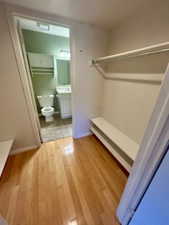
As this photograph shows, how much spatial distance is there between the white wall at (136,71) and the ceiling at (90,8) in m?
0.13

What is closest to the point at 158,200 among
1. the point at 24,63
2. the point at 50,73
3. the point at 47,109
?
the point at 24,63

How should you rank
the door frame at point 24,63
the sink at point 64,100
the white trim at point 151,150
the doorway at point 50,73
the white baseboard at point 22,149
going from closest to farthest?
the white trim at point 151,150 < the door frame at point 24,63 < the white baseboard at point 22,149 < the doorway at point 50,73 < the sink at point 64,100

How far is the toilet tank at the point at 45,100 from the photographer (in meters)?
3.09

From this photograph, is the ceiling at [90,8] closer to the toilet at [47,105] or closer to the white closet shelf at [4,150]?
the white closet shelf at [4,150]

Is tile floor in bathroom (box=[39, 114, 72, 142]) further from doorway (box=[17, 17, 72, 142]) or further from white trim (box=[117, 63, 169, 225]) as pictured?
white trim (box=[117, 63, 169, 225])

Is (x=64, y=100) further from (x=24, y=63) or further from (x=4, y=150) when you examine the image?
(x=4, y=150)

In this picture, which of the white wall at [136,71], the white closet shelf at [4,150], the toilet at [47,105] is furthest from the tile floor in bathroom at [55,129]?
the white wall at [136,71]

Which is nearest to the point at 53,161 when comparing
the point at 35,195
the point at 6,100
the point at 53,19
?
the point at 35,195

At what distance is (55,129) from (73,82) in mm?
1365

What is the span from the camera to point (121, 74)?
1683 millimetres

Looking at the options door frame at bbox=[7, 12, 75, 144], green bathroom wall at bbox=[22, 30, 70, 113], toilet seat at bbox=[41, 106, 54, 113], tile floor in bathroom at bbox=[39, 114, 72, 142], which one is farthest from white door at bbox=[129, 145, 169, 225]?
green bathroom wall at bbox=[22, 30, 70, 113]

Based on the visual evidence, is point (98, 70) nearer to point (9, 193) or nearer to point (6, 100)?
point (6, 100)

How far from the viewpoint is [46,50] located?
2.93 metres

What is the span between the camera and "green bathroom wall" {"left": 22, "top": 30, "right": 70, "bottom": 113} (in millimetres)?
2738
